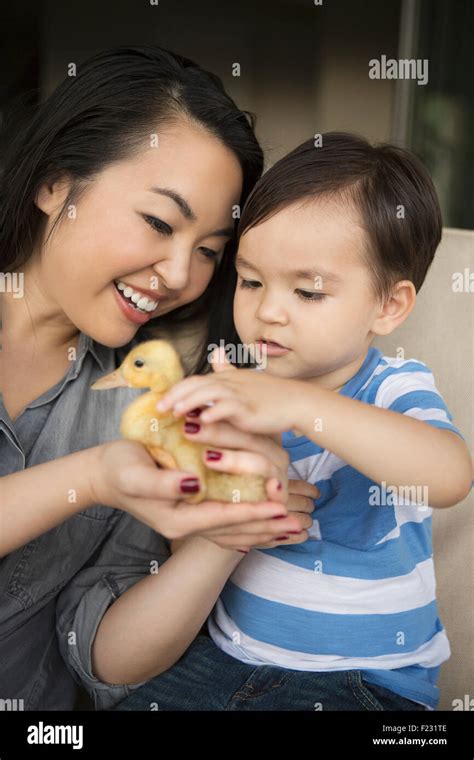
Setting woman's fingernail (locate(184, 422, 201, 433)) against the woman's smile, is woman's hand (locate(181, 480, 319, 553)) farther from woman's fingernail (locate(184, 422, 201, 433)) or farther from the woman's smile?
the woman's smile

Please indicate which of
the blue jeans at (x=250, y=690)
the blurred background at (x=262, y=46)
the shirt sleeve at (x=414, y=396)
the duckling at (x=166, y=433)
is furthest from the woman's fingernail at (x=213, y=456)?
the blurred background at (x=262, y=46)

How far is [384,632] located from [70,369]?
2.02 ft

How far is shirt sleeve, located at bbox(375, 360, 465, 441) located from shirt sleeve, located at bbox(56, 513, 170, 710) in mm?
462

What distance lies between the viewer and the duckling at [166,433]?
828 mm

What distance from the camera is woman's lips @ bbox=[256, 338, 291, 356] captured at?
109 cm

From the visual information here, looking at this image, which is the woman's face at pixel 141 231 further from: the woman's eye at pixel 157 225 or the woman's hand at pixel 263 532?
the woman's hand at pixel 263 532

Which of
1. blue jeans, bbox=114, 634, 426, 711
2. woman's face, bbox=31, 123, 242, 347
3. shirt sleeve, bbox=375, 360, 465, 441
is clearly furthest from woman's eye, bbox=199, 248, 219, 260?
blue jeans, bbox=114, 634, 426, 711

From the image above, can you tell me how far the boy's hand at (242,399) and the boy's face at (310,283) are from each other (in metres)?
0.22

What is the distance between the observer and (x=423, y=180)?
1.13 m

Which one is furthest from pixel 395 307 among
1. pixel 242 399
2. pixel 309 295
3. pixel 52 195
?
pixel 52 195


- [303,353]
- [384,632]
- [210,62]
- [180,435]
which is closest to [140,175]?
[303,353]

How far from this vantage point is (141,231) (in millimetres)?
1128
